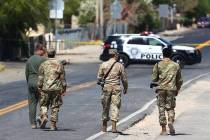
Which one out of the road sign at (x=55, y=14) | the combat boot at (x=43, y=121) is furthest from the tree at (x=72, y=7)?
the combat boot at (x=43, y=121)

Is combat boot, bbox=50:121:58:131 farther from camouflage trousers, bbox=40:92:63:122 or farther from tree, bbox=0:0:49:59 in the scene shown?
tree, bbox=0:0:49:59

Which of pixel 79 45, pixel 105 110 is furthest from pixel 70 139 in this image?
pixel 79 45

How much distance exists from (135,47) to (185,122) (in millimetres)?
23776

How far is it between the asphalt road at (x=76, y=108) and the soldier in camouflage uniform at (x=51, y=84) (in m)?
0.51

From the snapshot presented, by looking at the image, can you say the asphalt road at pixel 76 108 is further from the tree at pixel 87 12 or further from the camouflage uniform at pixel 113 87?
the tree at pixel 87 12

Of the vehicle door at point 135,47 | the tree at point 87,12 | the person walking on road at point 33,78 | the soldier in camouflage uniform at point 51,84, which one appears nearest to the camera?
the soldier in camouflage uniform at point 51,84

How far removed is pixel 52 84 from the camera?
1573cm

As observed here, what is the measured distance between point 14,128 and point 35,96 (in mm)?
858

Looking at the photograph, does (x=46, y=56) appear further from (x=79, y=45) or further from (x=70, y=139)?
(x=79, y=45)

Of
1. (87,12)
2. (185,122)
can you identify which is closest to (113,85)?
(185,122)

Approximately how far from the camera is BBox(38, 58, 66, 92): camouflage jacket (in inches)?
619

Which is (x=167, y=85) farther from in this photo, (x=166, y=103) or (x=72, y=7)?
(x=72, y=7)

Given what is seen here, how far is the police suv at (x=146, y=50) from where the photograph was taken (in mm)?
40844

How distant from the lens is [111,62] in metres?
15.3
